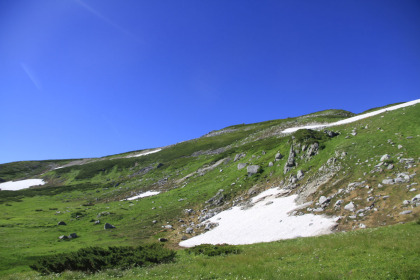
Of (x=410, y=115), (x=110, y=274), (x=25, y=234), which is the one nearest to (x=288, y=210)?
(x=110, y=274)

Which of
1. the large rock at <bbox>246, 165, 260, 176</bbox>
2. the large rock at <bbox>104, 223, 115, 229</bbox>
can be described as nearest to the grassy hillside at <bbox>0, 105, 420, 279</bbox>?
the large rock at <bbox>246, 165, 260, 176</bbox>

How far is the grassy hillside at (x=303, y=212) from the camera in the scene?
50.5ft

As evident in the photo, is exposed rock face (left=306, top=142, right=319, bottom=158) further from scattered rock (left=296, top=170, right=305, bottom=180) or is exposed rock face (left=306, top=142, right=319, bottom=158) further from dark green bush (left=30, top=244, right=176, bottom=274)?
dark green bush (left=30, top=244, right=176, bottom=274)

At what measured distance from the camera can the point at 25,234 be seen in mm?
44031

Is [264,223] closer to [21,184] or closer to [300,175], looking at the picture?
[300,175]

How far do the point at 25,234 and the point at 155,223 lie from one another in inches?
943

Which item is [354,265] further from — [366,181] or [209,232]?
[209,232]

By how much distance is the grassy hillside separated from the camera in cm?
1541

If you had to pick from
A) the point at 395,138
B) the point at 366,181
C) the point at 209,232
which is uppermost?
the point at 395,138

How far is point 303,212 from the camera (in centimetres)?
3128

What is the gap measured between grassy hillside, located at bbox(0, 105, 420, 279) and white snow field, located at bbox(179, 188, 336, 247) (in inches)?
82.1

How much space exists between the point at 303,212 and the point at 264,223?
5.64 metres

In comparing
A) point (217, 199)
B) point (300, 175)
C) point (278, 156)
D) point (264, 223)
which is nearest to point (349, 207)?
point (264, 223)

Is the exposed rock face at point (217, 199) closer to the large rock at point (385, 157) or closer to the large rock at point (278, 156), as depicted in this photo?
the large rock at point (278, 156)
